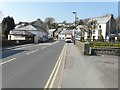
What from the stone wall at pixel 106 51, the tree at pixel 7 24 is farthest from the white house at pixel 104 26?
the stone wall at pixel 106 51

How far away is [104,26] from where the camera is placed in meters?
98.7

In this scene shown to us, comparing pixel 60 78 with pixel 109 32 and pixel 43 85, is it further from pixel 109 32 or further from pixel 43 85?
pixel 109 32

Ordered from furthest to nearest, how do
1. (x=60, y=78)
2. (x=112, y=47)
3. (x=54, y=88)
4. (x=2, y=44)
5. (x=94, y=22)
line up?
(x=94, y=22)
(x=2, y=44)
(x=112, y=47)
(x=60, y=78)
(x=54, y=88)

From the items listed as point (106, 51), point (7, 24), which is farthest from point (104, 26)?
point (106, 51)

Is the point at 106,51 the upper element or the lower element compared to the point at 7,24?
lower

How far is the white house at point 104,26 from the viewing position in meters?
97.9

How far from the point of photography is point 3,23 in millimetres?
99062

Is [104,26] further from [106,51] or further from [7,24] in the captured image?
[106,51]

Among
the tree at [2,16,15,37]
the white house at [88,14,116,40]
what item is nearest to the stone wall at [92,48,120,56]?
the white house at [88,14,116,40]

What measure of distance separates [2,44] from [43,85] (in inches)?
1470

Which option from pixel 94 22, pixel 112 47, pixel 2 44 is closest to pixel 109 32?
pixel 94 22

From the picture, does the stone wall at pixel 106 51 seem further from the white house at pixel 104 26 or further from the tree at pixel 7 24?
the tree at pixel 7 24

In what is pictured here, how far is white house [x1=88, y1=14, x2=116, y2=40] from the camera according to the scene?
97.9 m

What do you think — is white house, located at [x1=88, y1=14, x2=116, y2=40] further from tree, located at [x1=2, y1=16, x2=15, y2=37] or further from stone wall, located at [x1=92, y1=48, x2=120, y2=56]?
stone wall, located at [x1=92, y1=48, x2=120, y2=56]
